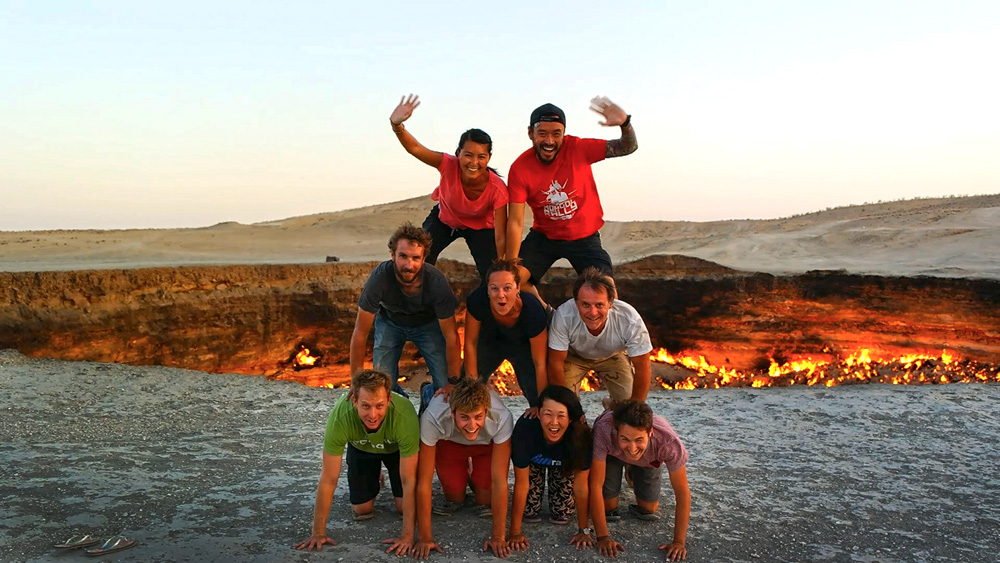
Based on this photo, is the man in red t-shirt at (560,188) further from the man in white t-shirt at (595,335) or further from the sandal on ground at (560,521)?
the sandal on ground at (560,521)

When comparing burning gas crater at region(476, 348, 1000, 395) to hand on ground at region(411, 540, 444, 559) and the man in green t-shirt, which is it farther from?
hand on ground at region(411, 540, 444, 559)

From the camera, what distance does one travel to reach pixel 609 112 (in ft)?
17.2

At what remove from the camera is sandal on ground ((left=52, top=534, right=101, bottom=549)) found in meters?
4.02

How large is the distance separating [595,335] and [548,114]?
5.52ft

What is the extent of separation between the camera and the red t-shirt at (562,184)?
5395 millimetres

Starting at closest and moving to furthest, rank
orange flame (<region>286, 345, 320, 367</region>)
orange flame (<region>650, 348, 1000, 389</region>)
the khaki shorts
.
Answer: the khaki shorts
orange flame (<region>650, 348, 1000, 389</region>)
orange flame (<region>286, 345, 320, 367</region>)

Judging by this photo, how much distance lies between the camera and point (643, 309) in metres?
14.6

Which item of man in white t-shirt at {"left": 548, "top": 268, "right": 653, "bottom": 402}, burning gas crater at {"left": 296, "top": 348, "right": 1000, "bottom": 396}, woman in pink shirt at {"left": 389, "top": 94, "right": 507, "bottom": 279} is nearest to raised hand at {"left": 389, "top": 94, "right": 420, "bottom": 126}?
woman in pink shirt at {"left": 389, "top": 94, "right": 507, "bottom": 279}

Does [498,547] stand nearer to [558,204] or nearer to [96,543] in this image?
[96,543]

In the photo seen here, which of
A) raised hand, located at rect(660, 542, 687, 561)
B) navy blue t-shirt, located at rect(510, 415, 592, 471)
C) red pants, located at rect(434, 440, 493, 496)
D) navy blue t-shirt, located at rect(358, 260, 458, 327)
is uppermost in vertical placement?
navy blue t-shirt, located at rect(358, 260, 458, 327)

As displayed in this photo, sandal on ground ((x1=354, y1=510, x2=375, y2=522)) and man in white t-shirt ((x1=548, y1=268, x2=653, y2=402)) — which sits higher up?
man in white t-shirt ((x1=548, y1=268, x2=653, y2=402))

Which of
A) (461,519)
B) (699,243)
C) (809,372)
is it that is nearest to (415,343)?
(461,519)

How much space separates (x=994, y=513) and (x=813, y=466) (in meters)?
1.25

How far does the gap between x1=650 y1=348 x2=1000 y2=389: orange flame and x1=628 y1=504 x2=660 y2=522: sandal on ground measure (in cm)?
750
